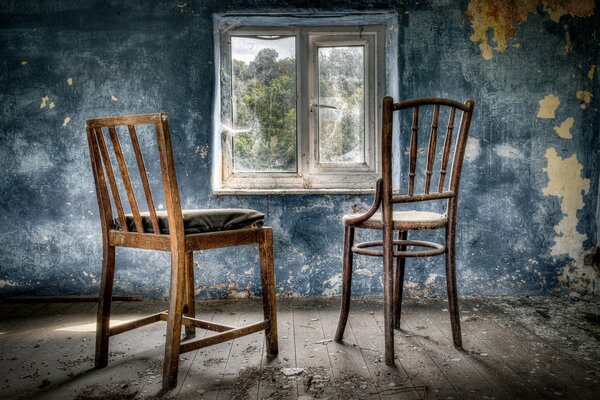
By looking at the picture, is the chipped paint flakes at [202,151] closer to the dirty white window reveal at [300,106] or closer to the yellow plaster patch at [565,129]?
the dirty white window reveal at [300,106]

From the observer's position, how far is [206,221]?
1904 mm

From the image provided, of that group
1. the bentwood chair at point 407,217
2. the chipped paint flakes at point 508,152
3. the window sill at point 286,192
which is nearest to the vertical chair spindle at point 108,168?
the bentwood chair at point 407,217

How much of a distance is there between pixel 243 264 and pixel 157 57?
139 centimetres

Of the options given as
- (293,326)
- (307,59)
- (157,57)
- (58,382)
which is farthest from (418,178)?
(58,382)

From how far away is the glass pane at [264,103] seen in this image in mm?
3264

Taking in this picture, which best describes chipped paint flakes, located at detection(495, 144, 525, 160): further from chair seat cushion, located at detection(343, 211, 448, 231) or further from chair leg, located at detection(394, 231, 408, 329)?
chair seat cushion, located at detection(343, 211, 448, 231)

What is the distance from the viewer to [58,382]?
6.22ft

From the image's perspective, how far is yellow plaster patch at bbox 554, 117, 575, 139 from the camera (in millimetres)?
3137

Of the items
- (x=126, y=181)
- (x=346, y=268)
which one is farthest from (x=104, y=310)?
(x=346, y=268)

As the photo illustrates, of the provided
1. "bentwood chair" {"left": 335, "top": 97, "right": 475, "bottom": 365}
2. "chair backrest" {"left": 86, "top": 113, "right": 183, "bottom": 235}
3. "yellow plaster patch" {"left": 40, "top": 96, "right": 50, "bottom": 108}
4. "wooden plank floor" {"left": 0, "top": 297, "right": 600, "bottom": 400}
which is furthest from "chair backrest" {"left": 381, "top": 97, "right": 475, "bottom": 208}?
"yellow plaster patch" {"left": 40, "top": 96, "right": 50, "bottom": 108}

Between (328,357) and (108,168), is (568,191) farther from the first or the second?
(108,168)

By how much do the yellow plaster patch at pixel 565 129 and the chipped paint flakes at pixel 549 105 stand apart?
0.08 metres

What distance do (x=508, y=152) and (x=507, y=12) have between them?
860 millimetres

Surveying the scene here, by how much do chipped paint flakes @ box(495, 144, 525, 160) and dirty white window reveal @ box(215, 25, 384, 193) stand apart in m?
0.77
